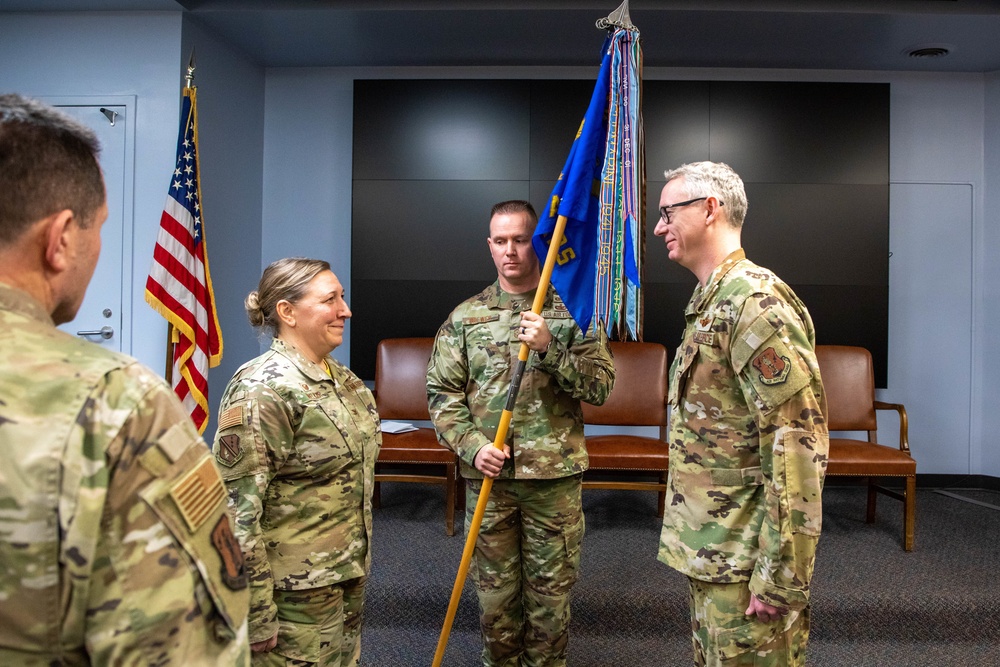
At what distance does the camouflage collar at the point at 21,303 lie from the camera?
24.1 inches

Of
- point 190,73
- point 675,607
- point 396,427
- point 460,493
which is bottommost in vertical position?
point 675,607

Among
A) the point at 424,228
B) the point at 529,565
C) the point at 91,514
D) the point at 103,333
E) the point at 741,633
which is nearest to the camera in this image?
the point at 91,514

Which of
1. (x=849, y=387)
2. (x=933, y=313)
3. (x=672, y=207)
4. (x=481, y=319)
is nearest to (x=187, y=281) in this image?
(x=481, y=319)

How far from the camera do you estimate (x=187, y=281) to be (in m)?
3.26

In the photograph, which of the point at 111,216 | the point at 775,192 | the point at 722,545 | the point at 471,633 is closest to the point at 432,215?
the point at 111,216

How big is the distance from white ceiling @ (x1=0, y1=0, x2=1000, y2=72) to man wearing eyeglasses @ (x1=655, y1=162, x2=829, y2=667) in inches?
94.6

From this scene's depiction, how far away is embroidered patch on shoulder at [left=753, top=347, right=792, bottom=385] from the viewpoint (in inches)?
51.8

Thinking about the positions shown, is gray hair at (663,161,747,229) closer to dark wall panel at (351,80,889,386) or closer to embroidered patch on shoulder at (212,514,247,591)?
embroidered patch on shoulder at (212,514,247,591)

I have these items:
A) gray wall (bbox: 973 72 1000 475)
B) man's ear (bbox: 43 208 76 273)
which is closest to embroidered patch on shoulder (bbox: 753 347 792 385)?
man's ear (bbox: 43 208 76 273)

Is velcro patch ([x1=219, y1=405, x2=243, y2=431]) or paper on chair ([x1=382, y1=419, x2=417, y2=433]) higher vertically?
velcro patch ([x1=219, y1=405, x2=243, y2=431])

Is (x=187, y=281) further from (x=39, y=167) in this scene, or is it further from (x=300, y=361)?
(x=39, y=167)

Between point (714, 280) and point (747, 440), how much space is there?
1.17 feet

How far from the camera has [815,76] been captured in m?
4.38

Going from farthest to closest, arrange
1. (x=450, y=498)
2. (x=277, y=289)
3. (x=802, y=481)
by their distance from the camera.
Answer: (x=450, y=498)
(x=277, y=289)
(x=802, y=481)
